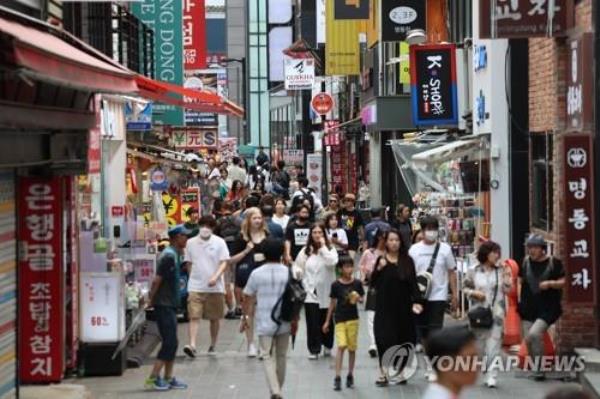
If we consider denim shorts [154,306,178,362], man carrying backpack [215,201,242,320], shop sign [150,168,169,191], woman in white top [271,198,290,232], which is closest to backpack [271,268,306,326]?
denim shorts [154,306,178,362]

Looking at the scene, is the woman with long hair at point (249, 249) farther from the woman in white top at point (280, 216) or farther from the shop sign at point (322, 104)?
the shop sign at point (322, 104)

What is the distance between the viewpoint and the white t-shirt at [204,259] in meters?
15.0

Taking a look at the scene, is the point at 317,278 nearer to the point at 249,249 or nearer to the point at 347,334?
the point at 249,249

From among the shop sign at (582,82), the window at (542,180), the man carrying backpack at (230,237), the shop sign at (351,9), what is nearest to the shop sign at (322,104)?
the shop sign at (351,9)

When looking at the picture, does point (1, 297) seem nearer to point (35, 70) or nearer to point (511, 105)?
point (35, 70)

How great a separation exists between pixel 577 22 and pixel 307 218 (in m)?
5.43

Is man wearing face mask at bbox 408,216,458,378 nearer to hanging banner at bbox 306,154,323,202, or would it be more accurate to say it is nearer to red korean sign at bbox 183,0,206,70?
red korean sign at bbox 183,0,206,70

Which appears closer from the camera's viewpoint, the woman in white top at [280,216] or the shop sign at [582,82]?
the shop sign at [582,82]

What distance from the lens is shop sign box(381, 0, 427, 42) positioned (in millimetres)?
26078

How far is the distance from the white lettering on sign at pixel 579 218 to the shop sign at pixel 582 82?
92cm

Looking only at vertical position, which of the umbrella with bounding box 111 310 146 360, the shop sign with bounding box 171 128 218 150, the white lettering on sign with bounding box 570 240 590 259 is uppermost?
the shop sign with bounding box 171 128 218 150

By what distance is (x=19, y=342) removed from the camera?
41.2 ft

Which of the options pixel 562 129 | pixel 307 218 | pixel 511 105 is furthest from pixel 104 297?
pixel 511 105

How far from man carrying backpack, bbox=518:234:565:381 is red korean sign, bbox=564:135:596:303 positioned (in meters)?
0.17
